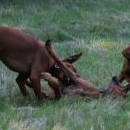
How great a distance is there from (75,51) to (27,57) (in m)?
4.29

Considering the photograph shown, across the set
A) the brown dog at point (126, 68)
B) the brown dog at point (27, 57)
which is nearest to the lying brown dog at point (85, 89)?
the brown dog at point (27, 57)

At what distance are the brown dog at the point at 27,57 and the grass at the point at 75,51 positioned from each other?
321 millimetres

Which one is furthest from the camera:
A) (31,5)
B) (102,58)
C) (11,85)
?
(31,5)

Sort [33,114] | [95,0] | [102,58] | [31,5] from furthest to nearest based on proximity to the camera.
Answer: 1. [95,0]
2. [31,5]
3. [102,58]
4. [33,114]

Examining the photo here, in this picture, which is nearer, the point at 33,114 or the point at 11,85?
the point at 33,114

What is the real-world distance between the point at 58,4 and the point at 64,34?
15.7 ft

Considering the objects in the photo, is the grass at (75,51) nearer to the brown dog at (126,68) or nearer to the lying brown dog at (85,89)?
the lying brown dog at (85,89)

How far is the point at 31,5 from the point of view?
16.9 m

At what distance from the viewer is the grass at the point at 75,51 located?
6.03 metres

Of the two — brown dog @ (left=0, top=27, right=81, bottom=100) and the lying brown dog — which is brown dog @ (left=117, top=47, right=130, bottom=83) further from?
brown dog @ (left=0, top=27, right=81, bottom=100)

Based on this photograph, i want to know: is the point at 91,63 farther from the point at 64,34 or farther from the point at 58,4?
the point at 58,4

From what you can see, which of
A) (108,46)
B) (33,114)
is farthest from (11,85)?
(108,46)

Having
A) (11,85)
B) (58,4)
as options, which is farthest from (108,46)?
(58,4)

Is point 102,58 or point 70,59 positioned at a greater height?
Result: point 70,59
